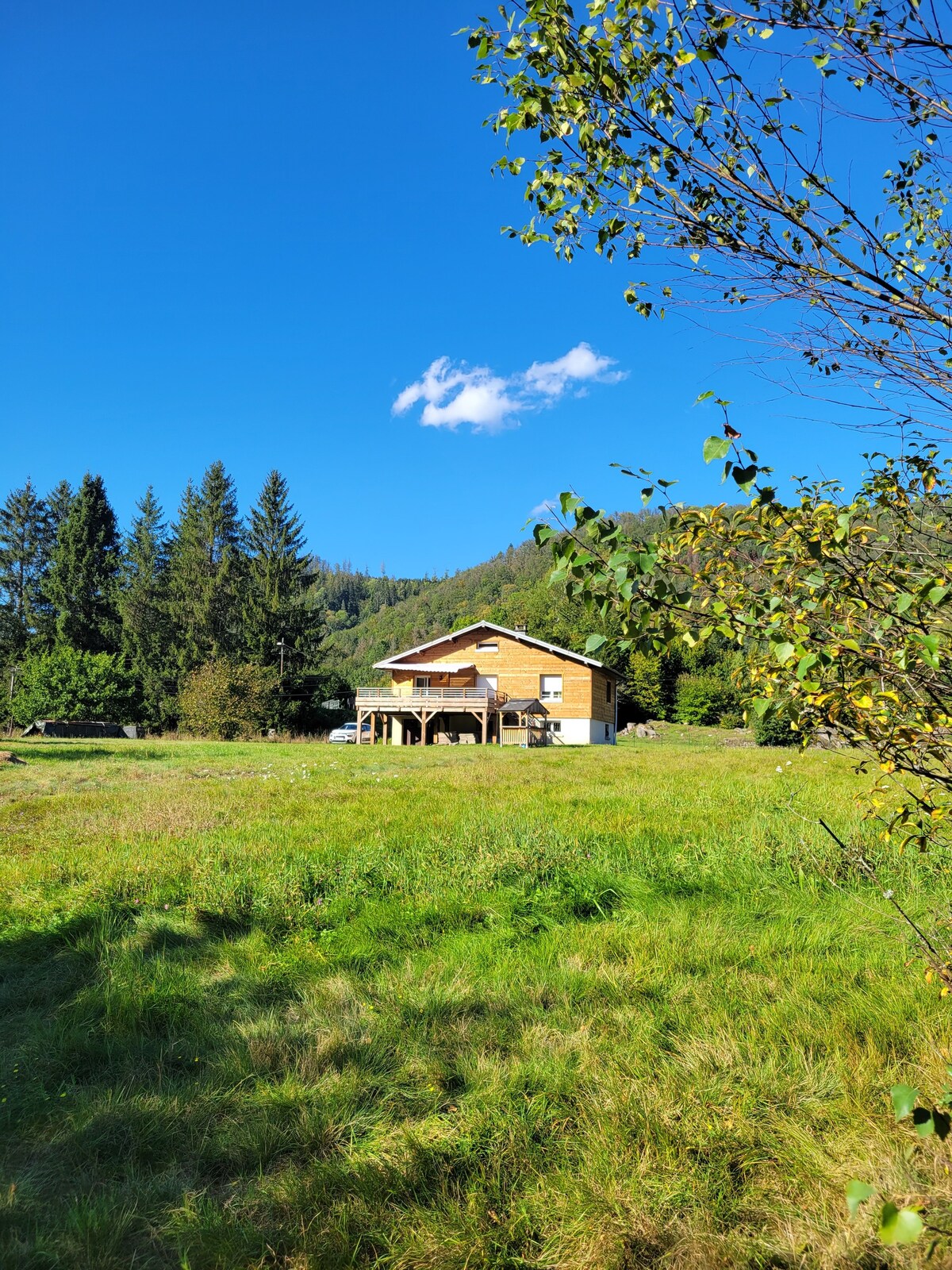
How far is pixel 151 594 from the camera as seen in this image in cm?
4925

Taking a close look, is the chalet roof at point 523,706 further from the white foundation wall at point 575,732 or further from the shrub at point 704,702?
the shrub at point 704,702

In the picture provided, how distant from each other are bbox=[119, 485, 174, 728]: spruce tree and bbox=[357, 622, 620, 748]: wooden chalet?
57.0 feet

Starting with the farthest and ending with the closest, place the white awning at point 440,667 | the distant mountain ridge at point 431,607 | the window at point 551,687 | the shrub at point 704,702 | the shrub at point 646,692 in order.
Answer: the distant mountain ridge at point 431,607, the shrub at point 646,692, the shrub at point 704,702, the white awning at point 440,667, the window at point 551,687

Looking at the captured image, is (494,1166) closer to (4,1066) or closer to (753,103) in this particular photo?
(4,1066)

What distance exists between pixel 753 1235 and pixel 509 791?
9075 millimetres

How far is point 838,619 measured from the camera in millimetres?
2418

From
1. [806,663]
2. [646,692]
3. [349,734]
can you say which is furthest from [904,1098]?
[646,692]

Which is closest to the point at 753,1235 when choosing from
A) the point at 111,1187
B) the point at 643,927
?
the point at 111,1187

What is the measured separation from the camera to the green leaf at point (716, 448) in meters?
1.90

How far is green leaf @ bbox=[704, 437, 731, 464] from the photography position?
1.90 meters

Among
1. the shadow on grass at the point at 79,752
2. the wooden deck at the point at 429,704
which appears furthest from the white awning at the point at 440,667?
the shadow on grass at the point at 79,752

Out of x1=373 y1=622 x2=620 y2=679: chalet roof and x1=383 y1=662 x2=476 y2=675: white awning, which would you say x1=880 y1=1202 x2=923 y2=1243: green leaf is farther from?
x1=383 y1=662 x2=476 y2=675: white awning

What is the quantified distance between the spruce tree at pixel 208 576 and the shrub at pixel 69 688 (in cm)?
518

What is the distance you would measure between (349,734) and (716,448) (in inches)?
1637
